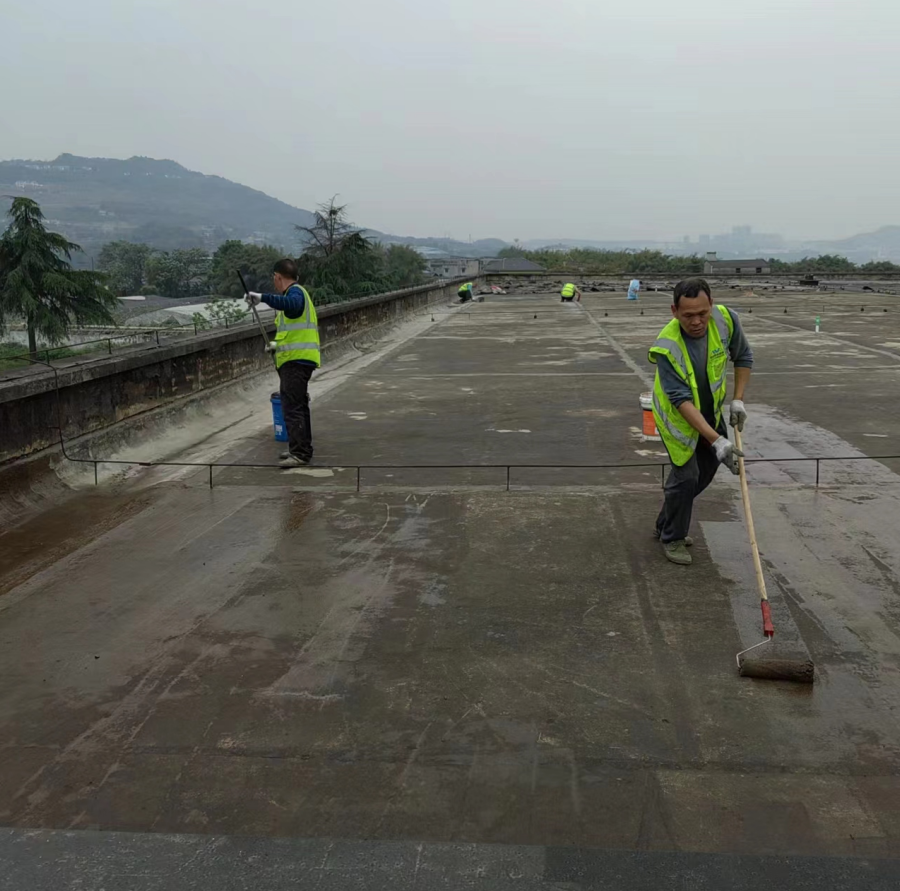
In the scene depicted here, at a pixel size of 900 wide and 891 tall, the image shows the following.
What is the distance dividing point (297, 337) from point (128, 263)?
173457 millimetres

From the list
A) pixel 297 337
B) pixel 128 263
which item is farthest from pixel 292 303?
pixel 128 263

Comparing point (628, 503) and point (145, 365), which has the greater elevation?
point (145, 365)

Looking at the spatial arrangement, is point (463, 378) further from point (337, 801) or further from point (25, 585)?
point (337, 801)

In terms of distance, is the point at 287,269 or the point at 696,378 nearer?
Answer: the point at 696,378

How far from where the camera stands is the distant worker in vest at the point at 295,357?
7.63m

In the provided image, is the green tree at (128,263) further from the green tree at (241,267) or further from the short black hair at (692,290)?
the short black hair at (692,290)

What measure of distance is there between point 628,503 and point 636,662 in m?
2.52

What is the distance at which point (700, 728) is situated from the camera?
3262 mm

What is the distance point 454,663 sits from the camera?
3820mm

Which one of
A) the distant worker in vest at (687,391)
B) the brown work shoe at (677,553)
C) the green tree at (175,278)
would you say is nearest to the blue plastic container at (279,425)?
the distant worker in vest at (687,391)

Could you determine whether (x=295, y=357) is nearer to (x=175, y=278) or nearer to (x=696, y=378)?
(x=696, y=378)

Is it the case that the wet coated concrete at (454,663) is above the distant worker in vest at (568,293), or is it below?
below

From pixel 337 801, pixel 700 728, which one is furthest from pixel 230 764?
pixel 700 728

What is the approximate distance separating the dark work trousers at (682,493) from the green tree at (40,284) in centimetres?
4355
